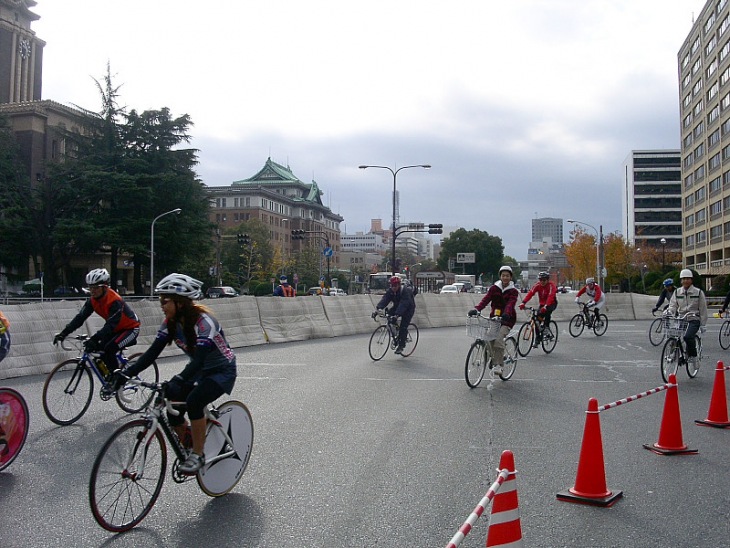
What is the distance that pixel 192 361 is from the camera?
16.5 feet

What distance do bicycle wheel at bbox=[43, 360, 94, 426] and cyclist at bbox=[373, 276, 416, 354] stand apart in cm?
781

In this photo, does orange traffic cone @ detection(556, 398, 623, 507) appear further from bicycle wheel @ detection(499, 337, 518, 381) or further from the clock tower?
the clock tower

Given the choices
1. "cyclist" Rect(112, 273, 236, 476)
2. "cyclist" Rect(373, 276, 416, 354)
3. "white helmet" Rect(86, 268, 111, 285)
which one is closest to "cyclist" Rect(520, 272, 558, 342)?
"cyclist" Rect(373, 276, 416, 354)

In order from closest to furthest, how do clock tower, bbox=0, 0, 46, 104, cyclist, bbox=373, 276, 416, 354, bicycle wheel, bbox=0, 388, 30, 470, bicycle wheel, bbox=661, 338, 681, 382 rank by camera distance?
bicycle wheel, bbox=0, 388, 30, 470 < bicycle wheel, bbox=661, 338, 681, 382 < cyclist, bbox=373, 276, 416, 354 < clock tower, bbox=0, 0, 46, 104

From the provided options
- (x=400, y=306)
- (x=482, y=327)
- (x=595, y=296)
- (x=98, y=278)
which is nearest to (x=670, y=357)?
(x=482, y=327)

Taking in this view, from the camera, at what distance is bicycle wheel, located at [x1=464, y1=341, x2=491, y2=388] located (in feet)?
36.6

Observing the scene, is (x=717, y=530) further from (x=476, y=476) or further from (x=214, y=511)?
(x=214, y=511)

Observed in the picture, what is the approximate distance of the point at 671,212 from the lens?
390ft

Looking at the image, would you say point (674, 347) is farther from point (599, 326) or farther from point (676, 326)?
point (599, 326)

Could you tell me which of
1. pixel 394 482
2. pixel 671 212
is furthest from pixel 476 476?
pixel 671 212

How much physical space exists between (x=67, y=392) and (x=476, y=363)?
6.09m

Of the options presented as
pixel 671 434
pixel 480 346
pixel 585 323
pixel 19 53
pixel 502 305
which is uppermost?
pixel 19 53

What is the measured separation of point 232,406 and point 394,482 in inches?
59.1

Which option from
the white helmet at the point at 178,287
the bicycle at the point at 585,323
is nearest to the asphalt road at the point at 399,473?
the white helmet at the point at 178,287
